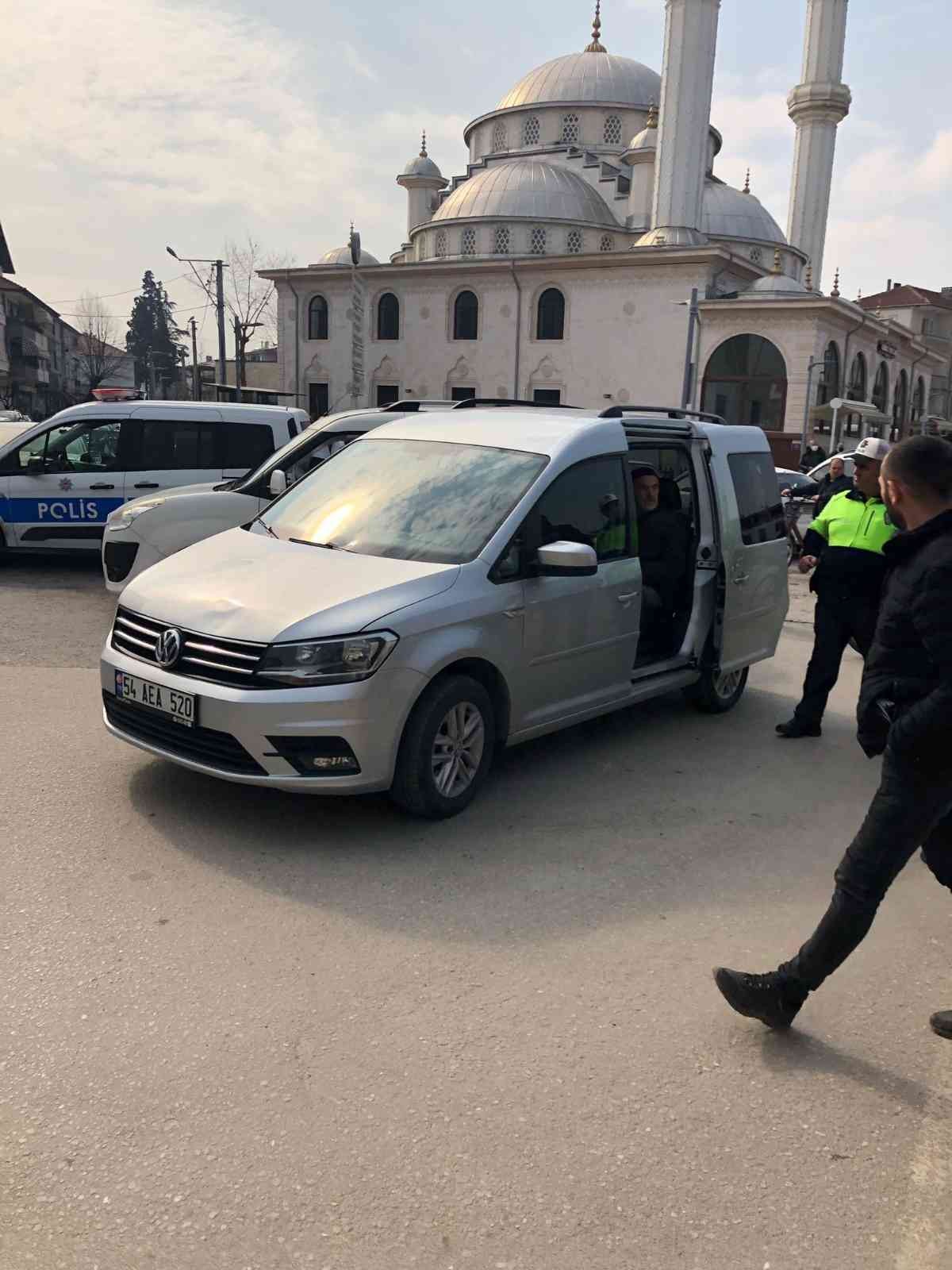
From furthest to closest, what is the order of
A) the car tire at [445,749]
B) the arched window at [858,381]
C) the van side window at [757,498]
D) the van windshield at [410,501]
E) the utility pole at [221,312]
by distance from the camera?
the arched window at [858,381]
the utility pole at [221,312]
the van side window at [757,498]
the van windshield at [410,501]
the car tire at [445,749]

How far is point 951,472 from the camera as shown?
Result: 291 centimetres

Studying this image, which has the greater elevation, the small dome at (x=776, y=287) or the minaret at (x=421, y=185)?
the minaret at (x=421, y=185)

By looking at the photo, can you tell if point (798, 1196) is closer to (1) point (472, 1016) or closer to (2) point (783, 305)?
→ (1) point (472, 1016)

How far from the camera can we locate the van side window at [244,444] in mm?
11859

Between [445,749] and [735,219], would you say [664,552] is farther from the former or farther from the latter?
[735,219]

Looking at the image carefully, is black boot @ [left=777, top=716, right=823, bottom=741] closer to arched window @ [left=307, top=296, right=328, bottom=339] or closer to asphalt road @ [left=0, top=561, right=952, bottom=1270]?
asphalt road @ [left=0, top=561, right=952, bottom=1270]

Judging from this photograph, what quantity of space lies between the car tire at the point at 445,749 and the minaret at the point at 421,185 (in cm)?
6203

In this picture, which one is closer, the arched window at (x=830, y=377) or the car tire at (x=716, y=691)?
the car tire at (x=716, y=691)

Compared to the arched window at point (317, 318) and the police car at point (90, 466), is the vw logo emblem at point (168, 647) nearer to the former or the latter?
the police car at point (90, 466)

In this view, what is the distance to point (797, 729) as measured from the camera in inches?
264

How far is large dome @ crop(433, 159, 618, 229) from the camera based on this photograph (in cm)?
5100

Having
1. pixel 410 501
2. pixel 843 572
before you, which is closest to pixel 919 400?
pixel 843 572

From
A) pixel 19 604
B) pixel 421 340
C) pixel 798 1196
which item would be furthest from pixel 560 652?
pixel 421 340

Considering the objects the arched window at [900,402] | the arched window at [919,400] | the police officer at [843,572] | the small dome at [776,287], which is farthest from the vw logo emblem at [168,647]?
the arched window at [919,400]
